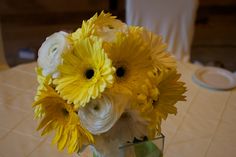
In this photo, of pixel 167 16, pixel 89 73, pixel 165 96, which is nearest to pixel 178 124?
pixel 165 96

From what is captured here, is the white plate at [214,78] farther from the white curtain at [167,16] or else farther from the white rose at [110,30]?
the white rose at [110,30]

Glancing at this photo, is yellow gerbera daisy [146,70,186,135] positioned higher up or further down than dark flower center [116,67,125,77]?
further down

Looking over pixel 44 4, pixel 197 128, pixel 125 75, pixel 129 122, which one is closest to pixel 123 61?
pixel 125 75

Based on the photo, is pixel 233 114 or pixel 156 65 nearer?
pixel 156 65

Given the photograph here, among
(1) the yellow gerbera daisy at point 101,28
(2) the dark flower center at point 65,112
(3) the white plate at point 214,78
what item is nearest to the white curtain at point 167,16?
(3) the white plate at point 214,78

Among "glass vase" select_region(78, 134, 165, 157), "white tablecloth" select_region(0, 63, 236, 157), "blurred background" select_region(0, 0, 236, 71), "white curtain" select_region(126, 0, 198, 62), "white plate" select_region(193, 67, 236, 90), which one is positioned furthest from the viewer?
"blurred background" select_region(0, 0, 236, 71)

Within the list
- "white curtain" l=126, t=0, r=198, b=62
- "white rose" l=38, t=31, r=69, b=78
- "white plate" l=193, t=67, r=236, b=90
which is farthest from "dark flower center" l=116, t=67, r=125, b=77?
"white curtain" l=126, t=0, r=198, b=62

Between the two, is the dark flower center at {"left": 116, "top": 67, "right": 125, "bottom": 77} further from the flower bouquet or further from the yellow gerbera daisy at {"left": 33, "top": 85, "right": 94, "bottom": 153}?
the yellow gerbera daisy at {"left": 33, "top": 85, "right": 94, "bottom": 153}

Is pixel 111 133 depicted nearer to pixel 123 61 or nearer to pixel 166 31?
pixel 123 61
